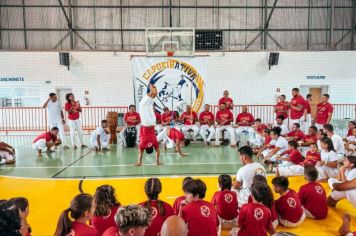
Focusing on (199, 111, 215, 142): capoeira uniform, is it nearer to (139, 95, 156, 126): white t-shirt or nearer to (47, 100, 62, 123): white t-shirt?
(139, 95, 156, 126): white t-shirt

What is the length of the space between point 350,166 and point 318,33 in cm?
1759

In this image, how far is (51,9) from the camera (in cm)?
1916

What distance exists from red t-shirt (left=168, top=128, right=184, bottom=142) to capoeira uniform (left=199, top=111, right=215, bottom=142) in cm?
182

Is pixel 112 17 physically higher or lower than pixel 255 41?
higher

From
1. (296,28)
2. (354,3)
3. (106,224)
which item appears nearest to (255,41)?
(296,28)

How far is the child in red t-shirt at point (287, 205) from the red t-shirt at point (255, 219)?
0.86 metres

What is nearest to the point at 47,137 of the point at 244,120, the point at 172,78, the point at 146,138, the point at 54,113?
the point at 54,113

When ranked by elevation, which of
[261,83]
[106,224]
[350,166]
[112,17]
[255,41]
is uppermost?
[112,17]

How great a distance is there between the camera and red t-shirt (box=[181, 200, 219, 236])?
350 centimetres

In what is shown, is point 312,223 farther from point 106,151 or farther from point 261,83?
point 261,83

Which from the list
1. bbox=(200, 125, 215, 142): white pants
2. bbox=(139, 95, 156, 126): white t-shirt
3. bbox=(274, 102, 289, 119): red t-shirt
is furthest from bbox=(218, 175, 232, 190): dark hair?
bbox=(274, 102, 289, 119): red t-shirt

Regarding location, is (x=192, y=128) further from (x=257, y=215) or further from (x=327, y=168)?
(x=257, y=215)

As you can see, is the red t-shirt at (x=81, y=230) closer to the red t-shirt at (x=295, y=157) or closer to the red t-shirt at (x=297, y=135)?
the red t-shirt at (x=295, y=157)

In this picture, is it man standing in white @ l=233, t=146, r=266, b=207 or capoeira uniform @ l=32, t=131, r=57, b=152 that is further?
capoeira uniform @ l=32, t=131, r=57, b=152
